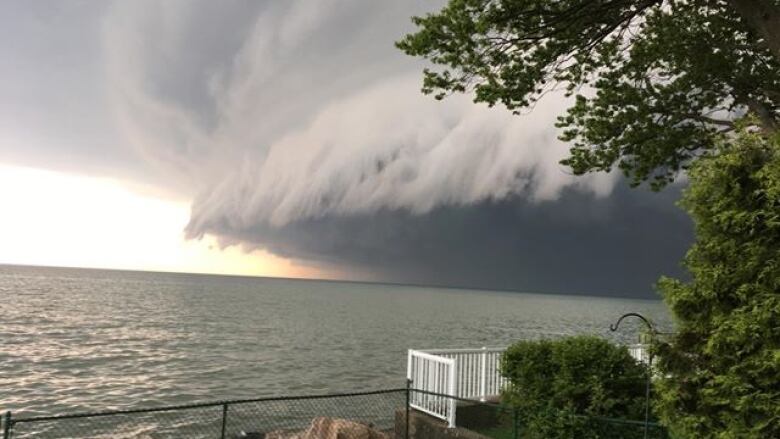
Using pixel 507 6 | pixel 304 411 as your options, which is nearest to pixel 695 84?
pixel 507 6

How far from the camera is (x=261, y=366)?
3762 cm

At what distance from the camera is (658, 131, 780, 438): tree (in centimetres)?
629

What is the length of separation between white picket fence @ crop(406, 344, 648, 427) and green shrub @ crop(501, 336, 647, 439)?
153 cm

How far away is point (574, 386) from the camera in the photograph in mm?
11344

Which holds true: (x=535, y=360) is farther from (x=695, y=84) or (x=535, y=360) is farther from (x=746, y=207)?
(x=695, y=84)

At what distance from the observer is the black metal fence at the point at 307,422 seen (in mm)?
10633

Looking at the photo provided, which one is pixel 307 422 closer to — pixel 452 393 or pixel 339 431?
pixel 339 431

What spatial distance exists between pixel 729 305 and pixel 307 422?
1794 centimetres

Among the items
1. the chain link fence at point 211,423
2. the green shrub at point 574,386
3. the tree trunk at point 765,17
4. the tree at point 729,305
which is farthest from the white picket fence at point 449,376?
the tree trunk at point 765,17

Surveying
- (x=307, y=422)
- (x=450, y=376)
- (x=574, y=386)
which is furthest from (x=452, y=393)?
(x=307, y=422)

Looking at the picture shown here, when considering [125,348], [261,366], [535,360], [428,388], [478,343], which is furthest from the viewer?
[478,343]

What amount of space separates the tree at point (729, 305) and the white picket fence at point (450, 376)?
6.71 metres

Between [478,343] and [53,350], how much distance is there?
3608 cm

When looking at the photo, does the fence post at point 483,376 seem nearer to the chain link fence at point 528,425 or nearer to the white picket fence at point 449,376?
the white picket fence at point 449,376
